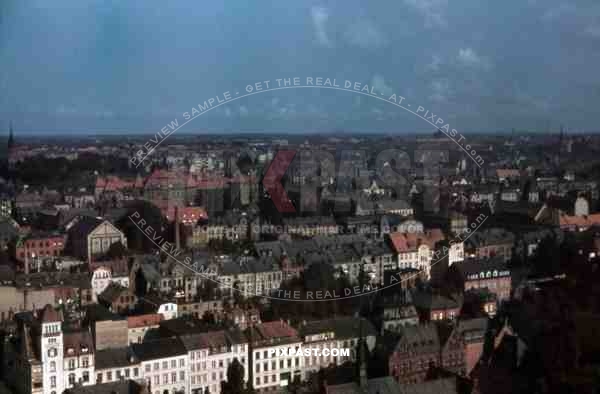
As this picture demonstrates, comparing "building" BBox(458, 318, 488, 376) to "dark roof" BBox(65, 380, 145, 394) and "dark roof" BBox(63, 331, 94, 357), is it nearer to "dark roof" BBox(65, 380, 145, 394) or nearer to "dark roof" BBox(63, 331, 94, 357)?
"dark roof" BBox(65, 380, 145, 394)

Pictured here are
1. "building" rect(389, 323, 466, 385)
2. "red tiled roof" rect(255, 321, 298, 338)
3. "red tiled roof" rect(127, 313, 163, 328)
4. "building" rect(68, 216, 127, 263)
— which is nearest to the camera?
"building" rect(389, 323, 466, 385)

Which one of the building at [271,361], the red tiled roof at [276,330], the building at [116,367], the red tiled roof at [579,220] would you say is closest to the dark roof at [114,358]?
the building at [116,367]

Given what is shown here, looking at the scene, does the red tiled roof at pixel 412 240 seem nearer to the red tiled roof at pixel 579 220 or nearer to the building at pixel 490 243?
the building at pixel 490 243

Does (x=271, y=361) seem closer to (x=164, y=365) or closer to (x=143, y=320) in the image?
(x=164, y=365)

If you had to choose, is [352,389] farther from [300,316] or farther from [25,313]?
[25,313]

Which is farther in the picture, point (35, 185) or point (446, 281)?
point (35, 185)

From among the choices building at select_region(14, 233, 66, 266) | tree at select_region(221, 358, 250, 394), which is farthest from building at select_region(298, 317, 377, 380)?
building at select_region(14, 233, 66, 266)

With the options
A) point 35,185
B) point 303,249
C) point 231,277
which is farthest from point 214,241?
point 35,185
